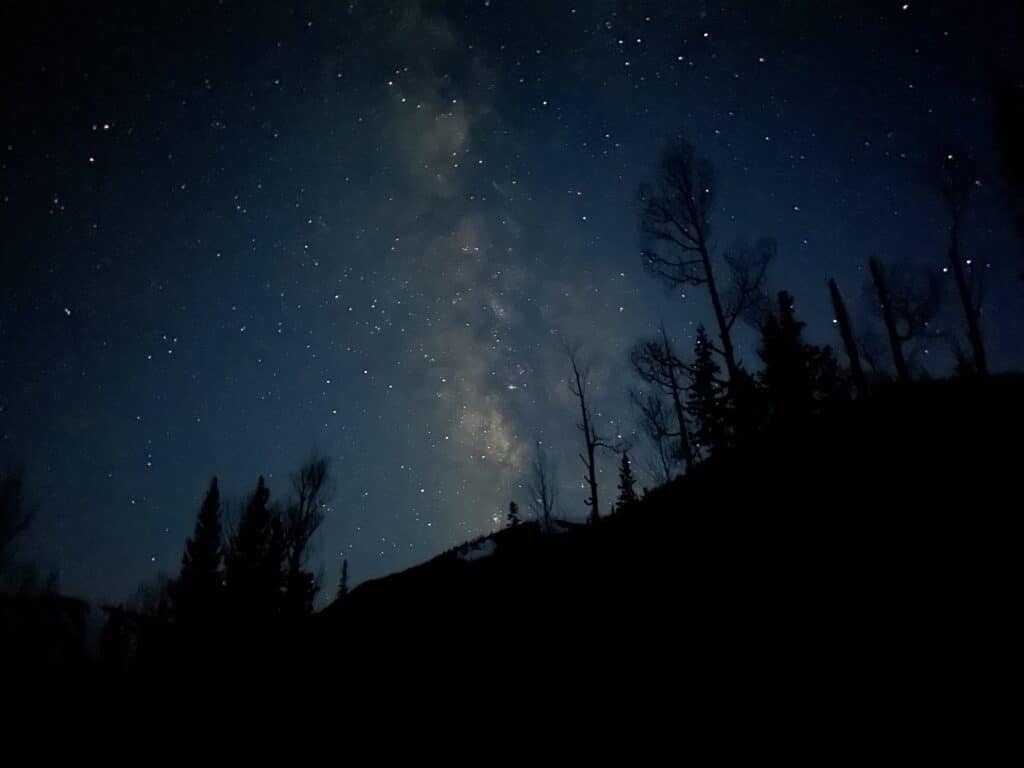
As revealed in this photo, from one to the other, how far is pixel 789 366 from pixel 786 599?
21.4m

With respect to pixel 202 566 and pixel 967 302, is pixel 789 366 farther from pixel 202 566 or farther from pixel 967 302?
pixel 202 566

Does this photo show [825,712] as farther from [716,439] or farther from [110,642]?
[110,642]

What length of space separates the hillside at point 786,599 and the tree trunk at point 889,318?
56.4 ft

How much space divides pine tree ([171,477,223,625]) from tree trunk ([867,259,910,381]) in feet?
140

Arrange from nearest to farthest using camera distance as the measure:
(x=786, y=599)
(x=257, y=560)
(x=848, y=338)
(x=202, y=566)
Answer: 1. (x=786, y=599)
2. (x=848, y=338)
3. (x=257, y=560)
4. (x=202, y=566)

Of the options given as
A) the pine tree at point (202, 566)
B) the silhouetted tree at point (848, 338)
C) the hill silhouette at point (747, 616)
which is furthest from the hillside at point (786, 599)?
the pine tree at point (202, 566)

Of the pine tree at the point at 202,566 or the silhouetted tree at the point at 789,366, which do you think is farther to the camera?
the pine tree at the point at 202,566

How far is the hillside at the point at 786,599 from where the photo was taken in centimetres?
410

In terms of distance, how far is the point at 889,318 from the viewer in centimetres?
2659

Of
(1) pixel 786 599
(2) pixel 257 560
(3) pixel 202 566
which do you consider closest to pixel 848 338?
(1) pixel 786 599

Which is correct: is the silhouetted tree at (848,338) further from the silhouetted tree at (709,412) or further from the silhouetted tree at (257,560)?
the silhouetted tree at (257,560)

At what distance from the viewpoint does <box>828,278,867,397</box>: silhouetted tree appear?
72.3ft

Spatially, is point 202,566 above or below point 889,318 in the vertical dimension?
below

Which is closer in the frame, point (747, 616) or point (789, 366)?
point (747, 616)
